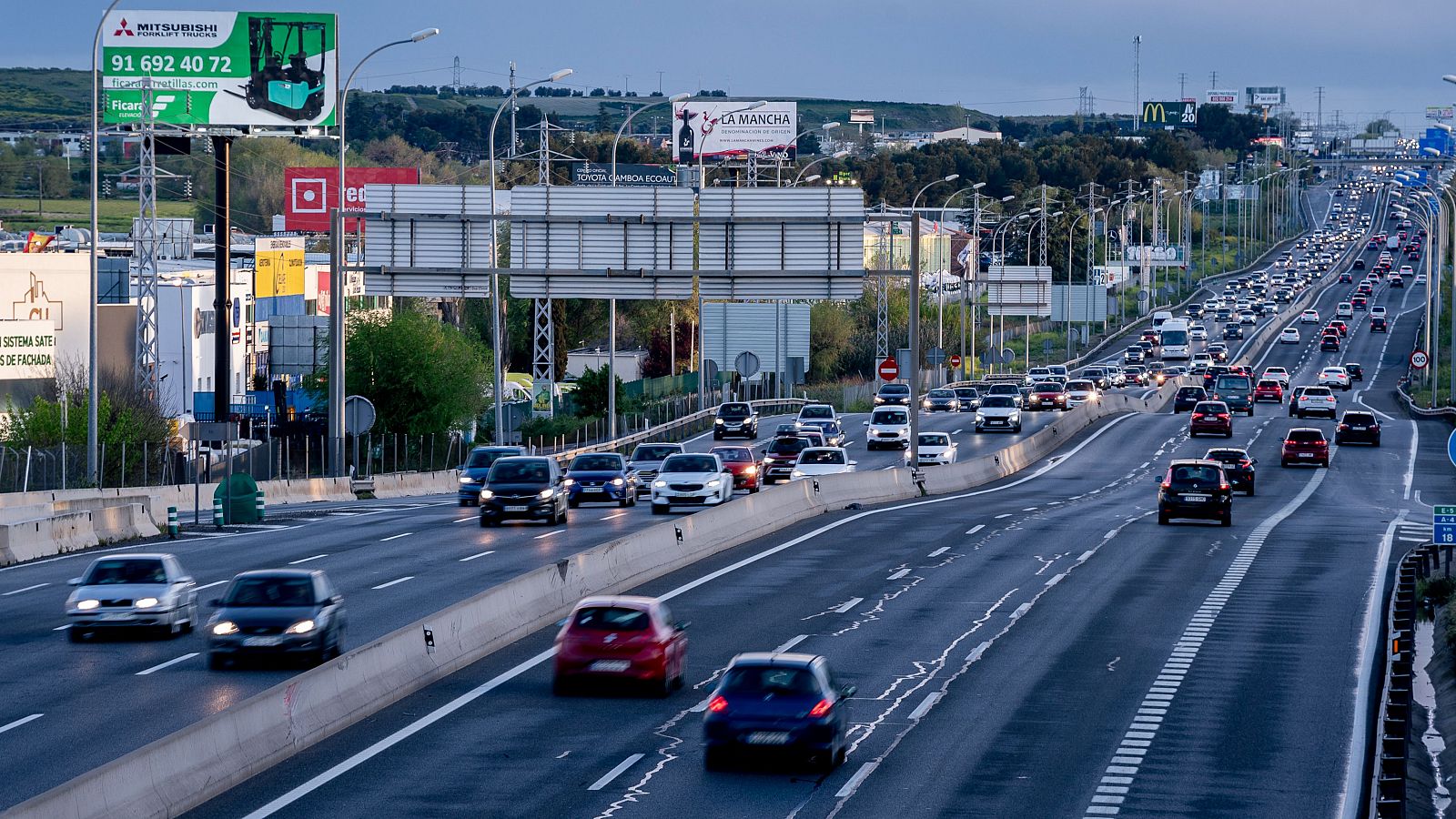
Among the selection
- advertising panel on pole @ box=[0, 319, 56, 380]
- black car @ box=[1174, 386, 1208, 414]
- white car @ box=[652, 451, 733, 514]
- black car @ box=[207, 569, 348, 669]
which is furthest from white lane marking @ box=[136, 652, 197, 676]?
black car @ box=[1174, 386, 1208, 414]

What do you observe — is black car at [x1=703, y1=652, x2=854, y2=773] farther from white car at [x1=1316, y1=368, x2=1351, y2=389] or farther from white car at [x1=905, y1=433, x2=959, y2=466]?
white car at [x1=1316, y1=368, x2=1351, y2=389]

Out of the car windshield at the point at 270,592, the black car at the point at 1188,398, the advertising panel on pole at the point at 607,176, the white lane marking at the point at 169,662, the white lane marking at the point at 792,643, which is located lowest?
the white lane marking at the point at 792,643

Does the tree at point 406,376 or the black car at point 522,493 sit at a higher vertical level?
the tree at point 406,376

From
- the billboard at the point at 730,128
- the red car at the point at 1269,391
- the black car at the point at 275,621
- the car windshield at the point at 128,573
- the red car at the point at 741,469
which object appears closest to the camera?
the black car at the point at 275,621

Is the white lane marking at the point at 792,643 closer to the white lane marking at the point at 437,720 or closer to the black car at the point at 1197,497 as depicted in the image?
the white lane marking at the point at 437,720

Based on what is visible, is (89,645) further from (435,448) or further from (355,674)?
(435,448)

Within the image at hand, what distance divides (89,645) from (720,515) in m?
16.3

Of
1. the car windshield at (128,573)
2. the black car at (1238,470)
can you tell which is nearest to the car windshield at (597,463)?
the black car at (1238,470)

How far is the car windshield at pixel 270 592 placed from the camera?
23875 millimetres

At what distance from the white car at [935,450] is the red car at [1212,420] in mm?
12268

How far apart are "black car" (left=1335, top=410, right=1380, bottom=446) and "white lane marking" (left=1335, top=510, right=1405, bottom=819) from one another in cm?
Answer: 3094

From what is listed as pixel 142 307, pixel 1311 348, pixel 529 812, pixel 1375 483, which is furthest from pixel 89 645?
pixel 1311 348

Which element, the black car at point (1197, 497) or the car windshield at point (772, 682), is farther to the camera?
the black car at point (1197, 497)

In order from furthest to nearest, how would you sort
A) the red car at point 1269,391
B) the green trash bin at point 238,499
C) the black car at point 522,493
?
the red car at point 1269,391 → the green trash bin at point 238,499 → the black car at point 522,493
